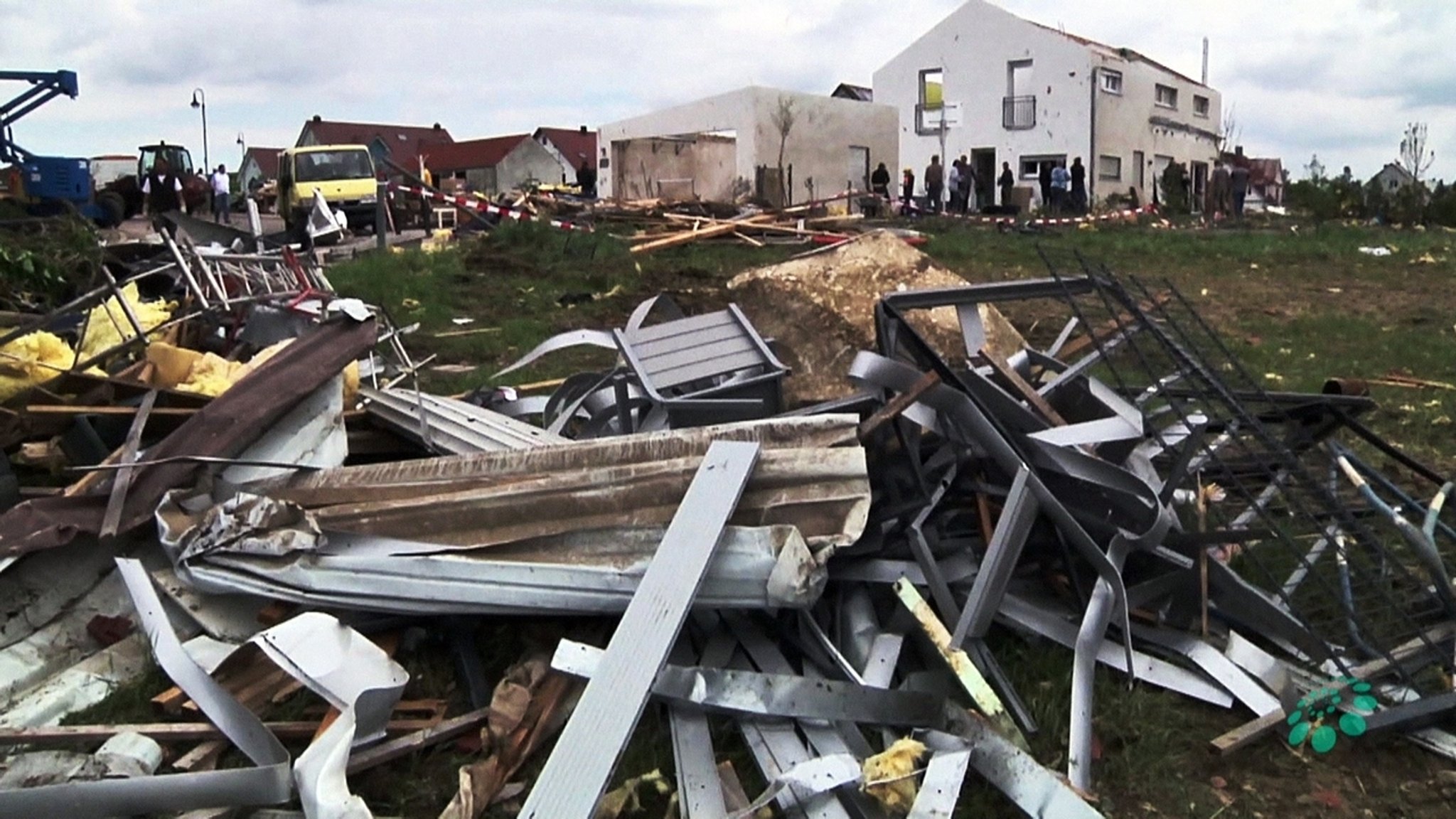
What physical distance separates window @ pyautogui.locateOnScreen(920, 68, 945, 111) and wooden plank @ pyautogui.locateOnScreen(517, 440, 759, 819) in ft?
122

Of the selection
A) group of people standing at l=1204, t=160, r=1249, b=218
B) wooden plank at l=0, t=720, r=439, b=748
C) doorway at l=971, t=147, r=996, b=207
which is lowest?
wooden plank at l=0, t=720, r=439, b=748

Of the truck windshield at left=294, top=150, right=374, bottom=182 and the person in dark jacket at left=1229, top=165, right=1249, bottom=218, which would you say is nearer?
the truck windshield at left=294, top=150, right=374, bottom=182

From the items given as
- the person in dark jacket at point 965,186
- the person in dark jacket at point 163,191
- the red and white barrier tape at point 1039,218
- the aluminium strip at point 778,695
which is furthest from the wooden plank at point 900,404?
the person in dark jacket at point 163,191

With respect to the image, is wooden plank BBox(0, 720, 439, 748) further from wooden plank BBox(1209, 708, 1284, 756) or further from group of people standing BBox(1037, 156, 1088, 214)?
group of people standing BBox(1037, 156, 1088, 214)

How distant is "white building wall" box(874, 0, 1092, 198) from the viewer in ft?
116

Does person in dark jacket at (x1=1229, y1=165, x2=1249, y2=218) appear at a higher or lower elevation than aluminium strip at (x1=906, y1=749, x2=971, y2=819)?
higher

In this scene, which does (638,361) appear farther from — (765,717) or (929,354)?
(765,717)

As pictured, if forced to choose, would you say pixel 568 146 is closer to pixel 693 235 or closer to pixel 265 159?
pixel 265 159

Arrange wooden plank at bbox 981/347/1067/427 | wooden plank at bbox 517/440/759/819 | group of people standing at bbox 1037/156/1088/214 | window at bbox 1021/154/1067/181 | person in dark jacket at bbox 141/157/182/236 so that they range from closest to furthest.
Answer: wooden plank at bbox 517/440/759/819 < wooden plank at bbox 981/347/1067/427 < person in dark jacket at bbox 141/157/182/236 < group of people standing at bbox 1037/156/1088/214 < window at bbox 1021/154/1067/181

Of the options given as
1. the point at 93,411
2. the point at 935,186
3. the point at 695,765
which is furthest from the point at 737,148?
the point at 695,765

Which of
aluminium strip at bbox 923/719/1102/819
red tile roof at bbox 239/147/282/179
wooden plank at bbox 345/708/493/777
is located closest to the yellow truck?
wooden plank at bbox 345/708/493/777

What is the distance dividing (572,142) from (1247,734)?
206ft

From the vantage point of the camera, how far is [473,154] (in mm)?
60500

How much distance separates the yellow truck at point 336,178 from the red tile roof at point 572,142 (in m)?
36.9
